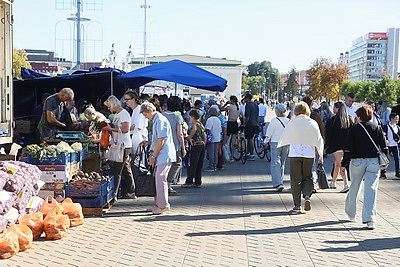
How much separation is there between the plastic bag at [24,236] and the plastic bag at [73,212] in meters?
1.16

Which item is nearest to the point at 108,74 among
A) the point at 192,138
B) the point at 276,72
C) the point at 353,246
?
the point at 192,138

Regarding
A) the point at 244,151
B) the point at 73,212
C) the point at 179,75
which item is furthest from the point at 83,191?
the point at 244,151

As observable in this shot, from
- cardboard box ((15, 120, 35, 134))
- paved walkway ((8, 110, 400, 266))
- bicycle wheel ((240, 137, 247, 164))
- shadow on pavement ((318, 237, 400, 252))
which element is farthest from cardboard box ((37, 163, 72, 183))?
bicycle wheel ((240, 137, 247, 164))

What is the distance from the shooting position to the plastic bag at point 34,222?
7641mm

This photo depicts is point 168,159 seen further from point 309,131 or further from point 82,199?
point 309,131

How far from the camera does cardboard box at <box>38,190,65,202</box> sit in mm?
9234

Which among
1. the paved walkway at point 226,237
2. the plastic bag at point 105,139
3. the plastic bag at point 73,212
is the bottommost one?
A: the paved walkway at point 226,237

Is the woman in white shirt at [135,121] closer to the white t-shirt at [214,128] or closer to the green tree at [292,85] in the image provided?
the white t-shirt at [214,128]

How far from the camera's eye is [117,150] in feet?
34.2

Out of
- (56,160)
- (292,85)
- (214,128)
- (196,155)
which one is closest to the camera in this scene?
(56,160)

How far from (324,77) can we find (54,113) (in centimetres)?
7812

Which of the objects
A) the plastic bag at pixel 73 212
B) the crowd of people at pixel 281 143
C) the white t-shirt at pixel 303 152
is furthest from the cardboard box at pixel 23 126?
the white t-shirt at pixel 303 152

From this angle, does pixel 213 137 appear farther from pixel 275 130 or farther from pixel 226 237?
pixel 226 237

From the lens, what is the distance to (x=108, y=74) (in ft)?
51.6
